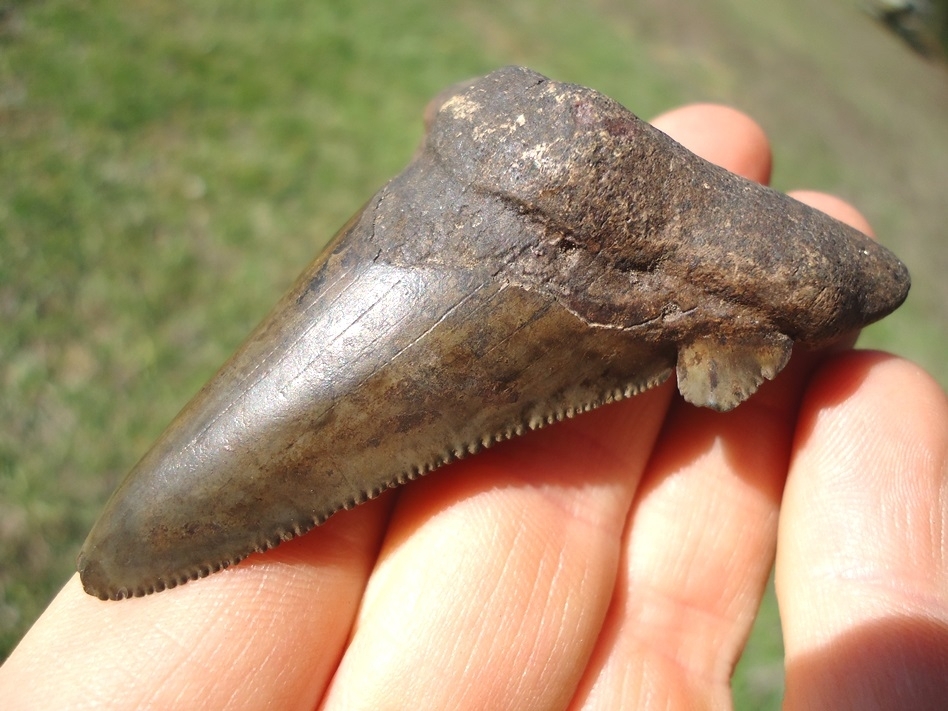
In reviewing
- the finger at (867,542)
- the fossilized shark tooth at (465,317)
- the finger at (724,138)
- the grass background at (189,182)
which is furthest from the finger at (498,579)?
the grass background at (189,182)

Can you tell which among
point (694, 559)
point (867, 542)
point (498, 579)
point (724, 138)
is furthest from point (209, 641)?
point (724, 138)

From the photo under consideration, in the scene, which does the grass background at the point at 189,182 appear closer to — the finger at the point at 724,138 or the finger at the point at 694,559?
the finger at the point at 694,559

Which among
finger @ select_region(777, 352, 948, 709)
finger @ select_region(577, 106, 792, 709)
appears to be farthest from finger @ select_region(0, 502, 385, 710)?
finger @ select_region(777, 352, 948, 709)

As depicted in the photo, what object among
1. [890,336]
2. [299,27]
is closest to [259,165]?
[299,27]

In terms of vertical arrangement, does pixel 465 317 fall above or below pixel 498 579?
above

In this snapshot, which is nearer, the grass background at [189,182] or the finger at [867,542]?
the finger at [867,542]

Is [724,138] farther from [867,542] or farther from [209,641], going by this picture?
[209,641]
